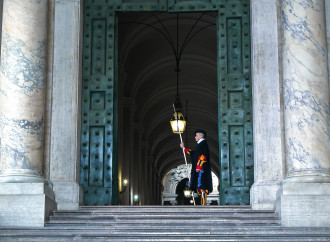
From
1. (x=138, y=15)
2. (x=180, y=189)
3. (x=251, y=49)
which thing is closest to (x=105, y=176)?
(x=251, y=49)

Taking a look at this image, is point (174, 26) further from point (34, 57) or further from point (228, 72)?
point (34, 57)

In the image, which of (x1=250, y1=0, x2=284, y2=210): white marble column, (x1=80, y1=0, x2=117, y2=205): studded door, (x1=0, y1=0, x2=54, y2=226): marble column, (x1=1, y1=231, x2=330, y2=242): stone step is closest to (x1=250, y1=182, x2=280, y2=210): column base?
(x1=250, y1=0, x2=284, y2=210): white marble column

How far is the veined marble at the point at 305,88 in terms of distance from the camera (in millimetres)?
11289

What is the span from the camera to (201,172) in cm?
1374

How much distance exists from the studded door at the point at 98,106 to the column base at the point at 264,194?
2.82 meters

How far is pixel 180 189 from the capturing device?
59.7 m

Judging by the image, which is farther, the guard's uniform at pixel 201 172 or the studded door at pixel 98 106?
the guard's uniform at pixel 201 172

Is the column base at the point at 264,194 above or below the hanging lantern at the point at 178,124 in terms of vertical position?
below

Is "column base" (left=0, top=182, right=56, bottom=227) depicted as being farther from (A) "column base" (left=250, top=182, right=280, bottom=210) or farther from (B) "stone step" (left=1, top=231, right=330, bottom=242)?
(A) "column base" (left=250, top=182, right=280, bottom=210)

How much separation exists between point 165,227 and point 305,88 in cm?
338

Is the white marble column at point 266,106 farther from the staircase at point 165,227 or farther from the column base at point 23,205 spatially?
the column base at point 23,205

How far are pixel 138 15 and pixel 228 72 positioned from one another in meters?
7.25

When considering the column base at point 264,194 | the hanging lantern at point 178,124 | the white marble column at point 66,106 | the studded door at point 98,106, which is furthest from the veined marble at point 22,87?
the hanging lantern at point 178,124

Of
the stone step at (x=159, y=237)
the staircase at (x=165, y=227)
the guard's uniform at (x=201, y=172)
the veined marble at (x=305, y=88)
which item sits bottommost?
the stone step at (x=159, y=237)
